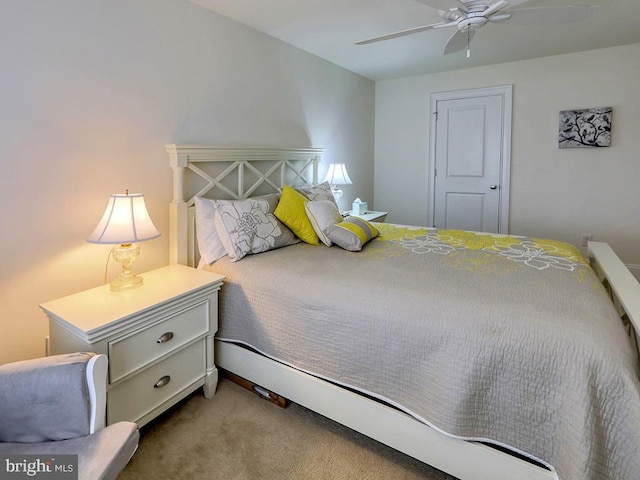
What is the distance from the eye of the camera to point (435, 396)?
1453 mm

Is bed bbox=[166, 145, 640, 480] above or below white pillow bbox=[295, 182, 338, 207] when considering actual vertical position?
below

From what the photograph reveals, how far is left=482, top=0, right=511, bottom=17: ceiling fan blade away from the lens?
5.68 ft

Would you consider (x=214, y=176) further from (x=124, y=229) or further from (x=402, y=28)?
(x=402, y=28)

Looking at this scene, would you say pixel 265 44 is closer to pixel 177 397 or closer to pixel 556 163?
pixel 177 397

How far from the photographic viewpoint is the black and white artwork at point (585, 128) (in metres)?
3.61

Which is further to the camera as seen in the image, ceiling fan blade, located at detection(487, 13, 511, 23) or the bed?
ceiling fan blade, located at detection(487, 13, 511, 23)

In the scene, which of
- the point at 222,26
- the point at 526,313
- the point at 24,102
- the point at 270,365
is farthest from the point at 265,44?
the point at 526,313

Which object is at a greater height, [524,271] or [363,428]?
[524,271]

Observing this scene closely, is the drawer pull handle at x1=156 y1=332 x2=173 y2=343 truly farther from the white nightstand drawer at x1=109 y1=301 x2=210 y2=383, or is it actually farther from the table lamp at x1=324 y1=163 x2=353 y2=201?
the table lamp at x1=324 y1=163 x2=353 y2=201

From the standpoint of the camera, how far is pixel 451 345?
1.42 m

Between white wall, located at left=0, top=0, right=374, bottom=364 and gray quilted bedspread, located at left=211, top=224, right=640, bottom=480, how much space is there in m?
0.75

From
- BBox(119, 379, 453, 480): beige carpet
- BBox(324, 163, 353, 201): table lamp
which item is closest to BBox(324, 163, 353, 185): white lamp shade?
BBox(324, 163, 353, 201): table lamp

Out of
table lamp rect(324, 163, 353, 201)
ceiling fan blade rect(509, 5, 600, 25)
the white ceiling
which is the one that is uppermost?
the white ceiling

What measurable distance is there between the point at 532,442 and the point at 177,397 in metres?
1.57
